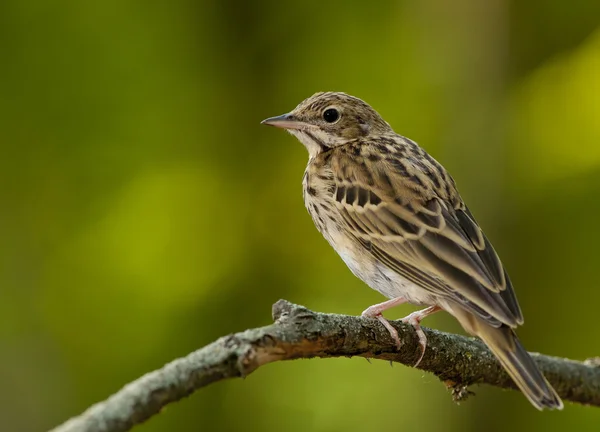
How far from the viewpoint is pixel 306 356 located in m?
3.26

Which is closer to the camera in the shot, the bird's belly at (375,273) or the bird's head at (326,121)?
the bird's belly at (375,273)

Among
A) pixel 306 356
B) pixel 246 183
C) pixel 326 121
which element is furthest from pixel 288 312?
pixel 246 183

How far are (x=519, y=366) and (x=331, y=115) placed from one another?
2717 mm

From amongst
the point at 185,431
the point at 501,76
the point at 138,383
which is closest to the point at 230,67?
the point at 501,76

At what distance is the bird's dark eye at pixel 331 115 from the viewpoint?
6102 mm

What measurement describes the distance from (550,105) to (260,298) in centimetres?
394

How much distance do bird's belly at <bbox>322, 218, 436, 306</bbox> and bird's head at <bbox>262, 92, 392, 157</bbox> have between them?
87 centimetres

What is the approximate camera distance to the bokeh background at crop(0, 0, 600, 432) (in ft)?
28.8

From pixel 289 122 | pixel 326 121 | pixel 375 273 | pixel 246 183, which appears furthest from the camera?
pixel 246 183

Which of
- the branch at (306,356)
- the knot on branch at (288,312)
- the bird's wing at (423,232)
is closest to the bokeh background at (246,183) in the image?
the bird's wing at (423,232)

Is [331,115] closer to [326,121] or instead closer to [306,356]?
[326,121]

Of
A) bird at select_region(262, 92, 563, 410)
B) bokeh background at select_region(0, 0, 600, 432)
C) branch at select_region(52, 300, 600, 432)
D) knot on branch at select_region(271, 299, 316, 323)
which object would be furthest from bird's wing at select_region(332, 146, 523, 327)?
bokeh background at select_region(0, 0, 600, 432)

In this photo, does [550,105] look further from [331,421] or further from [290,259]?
[331,421]

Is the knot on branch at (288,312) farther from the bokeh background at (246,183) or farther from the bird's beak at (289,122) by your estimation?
the bokeh background at (246,183)
